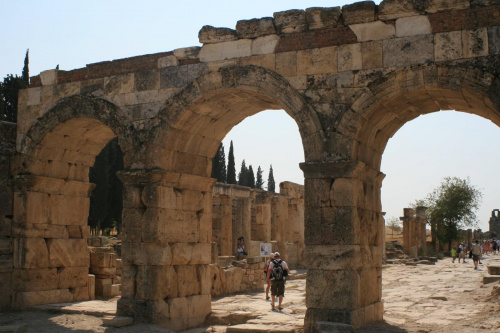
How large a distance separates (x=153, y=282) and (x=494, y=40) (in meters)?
6.38

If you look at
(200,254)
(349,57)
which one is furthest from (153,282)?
(349,57)

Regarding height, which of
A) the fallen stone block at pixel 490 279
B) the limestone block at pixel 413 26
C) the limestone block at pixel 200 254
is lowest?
the fallen stone block at pixel 490 279

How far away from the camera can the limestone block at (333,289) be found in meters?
8.23

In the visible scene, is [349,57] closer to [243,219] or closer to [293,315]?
[293,315]

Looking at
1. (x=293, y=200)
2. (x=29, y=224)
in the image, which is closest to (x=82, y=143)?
(x=29, y=224)

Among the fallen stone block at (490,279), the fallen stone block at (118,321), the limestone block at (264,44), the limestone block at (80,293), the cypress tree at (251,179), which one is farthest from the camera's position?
the cypress tree at (251,179)

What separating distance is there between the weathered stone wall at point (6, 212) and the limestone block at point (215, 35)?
15.4 ft

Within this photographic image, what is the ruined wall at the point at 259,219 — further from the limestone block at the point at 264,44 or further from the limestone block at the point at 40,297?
the limestone block at the point at 264,44

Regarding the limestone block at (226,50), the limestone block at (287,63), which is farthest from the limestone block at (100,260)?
the limestone block at (287,63)

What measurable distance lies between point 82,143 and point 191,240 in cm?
342

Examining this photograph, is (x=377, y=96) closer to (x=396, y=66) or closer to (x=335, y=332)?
(x=396, y=66)

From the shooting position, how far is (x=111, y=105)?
10.6 meters

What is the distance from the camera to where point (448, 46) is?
8266 mm

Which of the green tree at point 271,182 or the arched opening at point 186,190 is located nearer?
the arched opening at point 186,190
